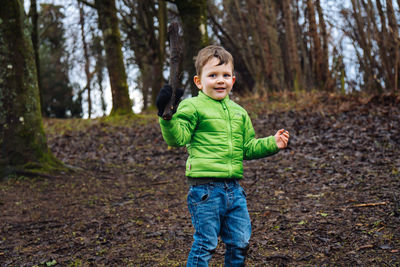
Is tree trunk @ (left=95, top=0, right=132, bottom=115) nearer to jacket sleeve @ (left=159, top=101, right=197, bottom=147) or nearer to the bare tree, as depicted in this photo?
the bare tree

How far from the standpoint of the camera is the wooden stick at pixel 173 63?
2199 millimetres

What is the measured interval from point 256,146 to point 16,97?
498 cm

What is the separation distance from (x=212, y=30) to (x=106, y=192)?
646 inches

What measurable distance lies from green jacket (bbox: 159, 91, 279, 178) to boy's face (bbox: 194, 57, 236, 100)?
6 cm

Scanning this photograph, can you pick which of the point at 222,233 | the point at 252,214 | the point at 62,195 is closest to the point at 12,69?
the point at 62,195

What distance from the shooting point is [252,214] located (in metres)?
4.61

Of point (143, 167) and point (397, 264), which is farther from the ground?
point (143, 167)

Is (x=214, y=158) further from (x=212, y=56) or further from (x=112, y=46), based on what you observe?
(x=112, y=46)

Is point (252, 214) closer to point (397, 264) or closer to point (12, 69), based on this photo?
point (397, 264)

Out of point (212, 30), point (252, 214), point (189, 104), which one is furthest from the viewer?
point (212, 30)

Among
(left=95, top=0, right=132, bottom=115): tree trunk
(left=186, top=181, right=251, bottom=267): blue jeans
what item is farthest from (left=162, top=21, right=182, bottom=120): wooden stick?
(left=95, top=0, right=132, bottom=115): tree trunk

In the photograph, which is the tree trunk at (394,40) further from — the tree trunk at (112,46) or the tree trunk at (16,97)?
the tree trunk at (16,97)

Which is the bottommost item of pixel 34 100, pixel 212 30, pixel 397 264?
pixel 397 264

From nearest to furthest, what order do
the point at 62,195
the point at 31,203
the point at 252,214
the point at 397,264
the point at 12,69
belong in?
the point at 397,264, the point at 252,214, the point at 31,203, the point at 62,195, the point at 12,69
